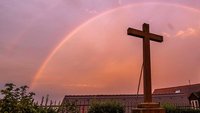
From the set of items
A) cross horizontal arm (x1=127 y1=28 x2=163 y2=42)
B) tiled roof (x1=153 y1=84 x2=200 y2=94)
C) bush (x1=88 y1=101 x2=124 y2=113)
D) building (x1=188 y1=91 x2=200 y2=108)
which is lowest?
bush (x1=88 y1=101 x2=124 y2=113)

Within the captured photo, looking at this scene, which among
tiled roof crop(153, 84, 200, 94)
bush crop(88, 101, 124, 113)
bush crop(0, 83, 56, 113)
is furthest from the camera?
tiled roof crop(153, 84, 200, 94)

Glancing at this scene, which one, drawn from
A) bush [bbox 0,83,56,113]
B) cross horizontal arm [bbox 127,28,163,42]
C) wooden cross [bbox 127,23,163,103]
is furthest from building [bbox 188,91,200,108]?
bush [bbox 0,83,56,113]

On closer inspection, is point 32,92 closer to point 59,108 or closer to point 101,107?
point 59,108

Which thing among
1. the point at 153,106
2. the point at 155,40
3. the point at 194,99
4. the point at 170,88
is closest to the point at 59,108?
the point at 153,106

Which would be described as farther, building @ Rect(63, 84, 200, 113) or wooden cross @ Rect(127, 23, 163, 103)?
building @ Rect(63, 84, 200, 113)

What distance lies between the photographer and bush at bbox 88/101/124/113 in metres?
10.5

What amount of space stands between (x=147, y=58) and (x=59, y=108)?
12.4 ft

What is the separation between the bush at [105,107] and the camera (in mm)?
10508

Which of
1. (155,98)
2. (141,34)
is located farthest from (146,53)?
(155,98)

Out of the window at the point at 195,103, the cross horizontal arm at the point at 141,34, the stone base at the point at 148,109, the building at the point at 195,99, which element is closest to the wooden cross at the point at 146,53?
the cross horizontal arm at the point at 141,34

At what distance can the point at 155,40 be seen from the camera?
7367 millimetres

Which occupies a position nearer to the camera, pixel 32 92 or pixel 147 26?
pixel 32 92

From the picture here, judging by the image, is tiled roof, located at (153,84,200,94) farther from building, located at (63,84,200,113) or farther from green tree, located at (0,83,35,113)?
green tree, located at (0,83,35,113)

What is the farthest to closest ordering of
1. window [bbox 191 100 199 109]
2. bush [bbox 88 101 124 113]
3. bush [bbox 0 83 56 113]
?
1. window [bbox 191 100 199 109]
2. bush [bbox 88 101 124 113]
3. bush [bbox 0 83 56 113]
